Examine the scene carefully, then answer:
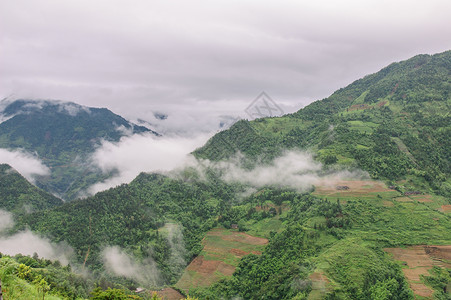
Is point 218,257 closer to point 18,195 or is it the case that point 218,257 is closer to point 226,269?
point 226,269

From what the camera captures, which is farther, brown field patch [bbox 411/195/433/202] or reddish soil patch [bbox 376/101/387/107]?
reddish soil patch [bbox 376/101/387/107]

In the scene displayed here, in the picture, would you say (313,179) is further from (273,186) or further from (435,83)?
(435,83)

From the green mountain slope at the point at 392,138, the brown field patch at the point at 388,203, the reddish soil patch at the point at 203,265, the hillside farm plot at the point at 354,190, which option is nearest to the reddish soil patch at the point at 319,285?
the reddish soil patch at the point at 203,265

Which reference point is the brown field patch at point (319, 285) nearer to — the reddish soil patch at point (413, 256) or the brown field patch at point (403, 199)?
the reddish soil patch at point (413, 256)

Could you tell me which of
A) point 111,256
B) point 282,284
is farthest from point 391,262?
point 111,256

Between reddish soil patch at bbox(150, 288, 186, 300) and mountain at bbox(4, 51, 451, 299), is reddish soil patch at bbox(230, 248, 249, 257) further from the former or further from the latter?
reddish soil patch at bbox(150, 288, 186, 300)

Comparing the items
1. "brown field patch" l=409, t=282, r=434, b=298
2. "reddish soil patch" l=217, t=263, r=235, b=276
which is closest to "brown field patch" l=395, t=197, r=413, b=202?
"brown field patch" l=409, t=282, r=434, b=298

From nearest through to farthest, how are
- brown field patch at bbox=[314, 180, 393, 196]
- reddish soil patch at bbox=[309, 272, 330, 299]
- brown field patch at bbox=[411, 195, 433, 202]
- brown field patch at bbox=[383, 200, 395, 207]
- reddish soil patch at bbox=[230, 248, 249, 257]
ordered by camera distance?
reddish soil patch at bbox=[309, 272, 330, 299]
brown field patch at bbox=[383, 200, 395, 207]
brown field patch at bbox=[411, 195, 433, 202]
reddish soil patch at bbox=[230, 248, 249, 257]
brown field patch at bbox=[314, 180, 393, 196]
